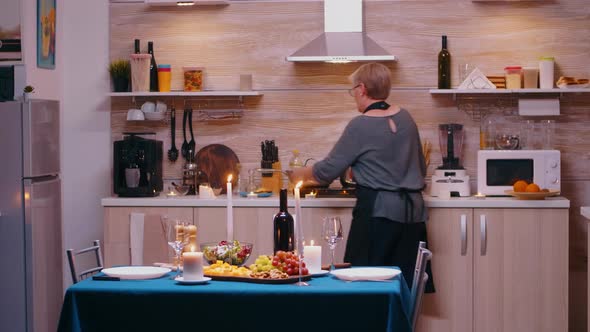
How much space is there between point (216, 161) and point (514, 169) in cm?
182

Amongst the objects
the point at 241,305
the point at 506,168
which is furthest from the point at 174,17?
the point at 241,305

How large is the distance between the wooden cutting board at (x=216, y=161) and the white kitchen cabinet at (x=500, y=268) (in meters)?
1.36

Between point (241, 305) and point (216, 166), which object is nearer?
point (241, 305)

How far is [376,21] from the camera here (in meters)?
5.65

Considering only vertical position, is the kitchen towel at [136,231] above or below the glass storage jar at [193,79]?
below

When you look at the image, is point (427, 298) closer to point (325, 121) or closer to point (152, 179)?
point (325, 121)

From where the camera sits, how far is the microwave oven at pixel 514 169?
5262mm

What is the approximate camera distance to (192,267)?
10.2 feet

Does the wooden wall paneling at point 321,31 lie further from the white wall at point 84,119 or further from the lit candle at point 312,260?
the lit candle at point 312,260

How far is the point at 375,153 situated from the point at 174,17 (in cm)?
189

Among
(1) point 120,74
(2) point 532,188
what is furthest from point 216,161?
(2) point 532,188

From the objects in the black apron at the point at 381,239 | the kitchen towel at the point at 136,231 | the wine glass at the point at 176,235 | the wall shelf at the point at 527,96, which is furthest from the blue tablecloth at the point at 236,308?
the wall shelf at the point at 527,96

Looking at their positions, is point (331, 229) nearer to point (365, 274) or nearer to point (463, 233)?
point (365, 274)

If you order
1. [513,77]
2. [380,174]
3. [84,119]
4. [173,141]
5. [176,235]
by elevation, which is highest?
[513,77]
